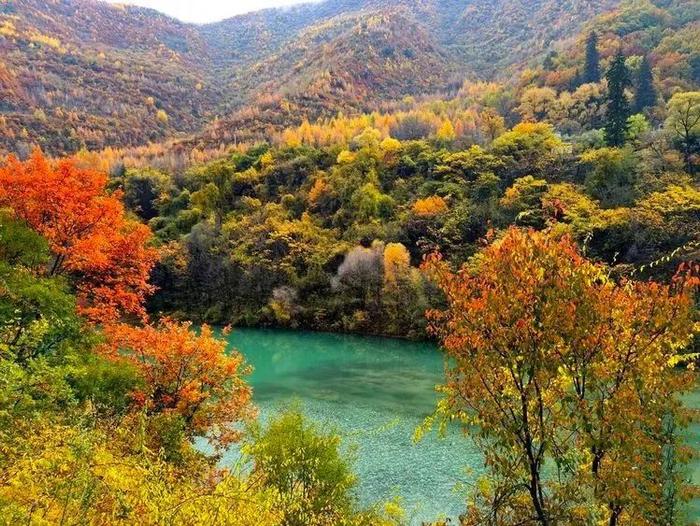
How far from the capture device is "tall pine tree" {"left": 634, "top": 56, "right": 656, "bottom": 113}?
235ft

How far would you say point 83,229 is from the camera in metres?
20.8

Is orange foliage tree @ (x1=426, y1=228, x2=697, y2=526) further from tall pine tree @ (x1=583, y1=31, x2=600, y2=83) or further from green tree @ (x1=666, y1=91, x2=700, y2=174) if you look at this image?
tall pine tree @ (x1=583, y1=31, x2=600, y2=83)

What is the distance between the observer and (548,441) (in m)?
8.18

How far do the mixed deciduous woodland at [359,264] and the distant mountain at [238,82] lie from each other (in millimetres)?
1125

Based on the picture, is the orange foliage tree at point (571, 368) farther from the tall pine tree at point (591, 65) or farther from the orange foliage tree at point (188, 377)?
the tall pine tree at point (591, 65)

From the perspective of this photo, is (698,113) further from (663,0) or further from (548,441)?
(663,0)

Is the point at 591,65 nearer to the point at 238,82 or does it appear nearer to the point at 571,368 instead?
the point at 571,368

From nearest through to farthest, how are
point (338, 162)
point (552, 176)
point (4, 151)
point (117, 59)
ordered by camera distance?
point (552, 176)
point (338, 162)
point (4, 151)
point (117, 59)

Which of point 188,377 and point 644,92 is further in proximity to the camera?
point 644,92

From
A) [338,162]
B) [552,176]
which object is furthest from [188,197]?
[552,176]

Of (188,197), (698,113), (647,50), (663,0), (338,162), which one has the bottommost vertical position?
(188,197)

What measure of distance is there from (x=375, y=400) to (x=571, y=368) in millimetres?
26605

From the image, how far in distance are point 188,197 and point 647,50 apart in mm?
71926

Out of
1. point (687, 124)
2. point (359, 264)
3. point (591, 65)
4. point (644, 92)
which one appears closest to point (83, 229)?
point (359, 264)
